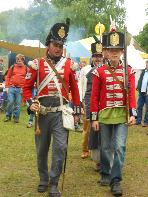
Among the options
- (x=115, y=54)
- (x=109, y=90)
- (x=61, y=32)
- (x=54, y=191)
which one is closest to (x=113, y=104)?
(x=109, y=90)

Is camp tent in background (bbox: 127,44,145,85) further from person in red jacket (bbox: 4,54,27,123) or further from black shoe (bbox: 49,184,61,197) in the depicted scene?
black shoe (bbox: 49,184,61,197)

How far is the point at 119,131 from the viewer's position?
6516 mm

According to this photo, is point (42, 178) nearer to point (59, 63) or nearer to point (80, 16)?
point (59, 63)

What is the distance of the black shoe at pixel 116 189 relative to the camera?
6418mm

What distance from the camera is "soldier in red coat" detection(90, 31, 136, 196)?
21.3 feet

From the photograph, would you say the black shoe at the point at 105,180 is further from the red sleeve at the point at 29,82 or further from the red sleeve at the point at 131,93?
the red sleeve at the point at 29,82

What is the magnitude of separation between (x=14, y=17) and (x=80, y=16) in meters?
16.8

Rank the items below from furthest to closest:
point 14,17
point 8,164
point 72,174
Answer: point 14,17 < point 8,164 < point 72,174

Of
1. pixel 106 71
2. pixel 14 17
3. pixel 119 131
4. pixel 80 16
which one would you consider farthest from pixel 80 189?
pixel 14 17

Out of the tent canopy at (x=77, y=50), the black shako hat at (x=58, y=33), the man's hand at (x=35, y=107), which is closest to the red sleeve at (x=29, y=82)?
the man's hand at (x=35, y=107)

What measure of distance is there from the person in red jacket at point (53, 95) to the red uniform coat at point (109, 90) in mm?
380

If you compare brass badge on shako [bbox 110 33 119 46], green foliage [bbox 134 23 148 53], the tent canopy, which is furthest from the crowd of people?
green foliage [bbox 134 23 148 53]

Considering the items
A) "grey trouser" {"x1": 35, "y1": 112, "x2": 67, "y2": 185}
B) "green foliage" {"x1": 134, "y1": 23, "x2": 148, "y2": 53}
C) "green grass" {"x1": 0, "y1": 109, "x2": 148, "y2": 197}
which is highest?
"green foliage" {"x1": 134, "y1": 23, "x2": 148, "y2": 53}

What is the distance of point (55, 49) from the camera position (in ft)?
20.7
